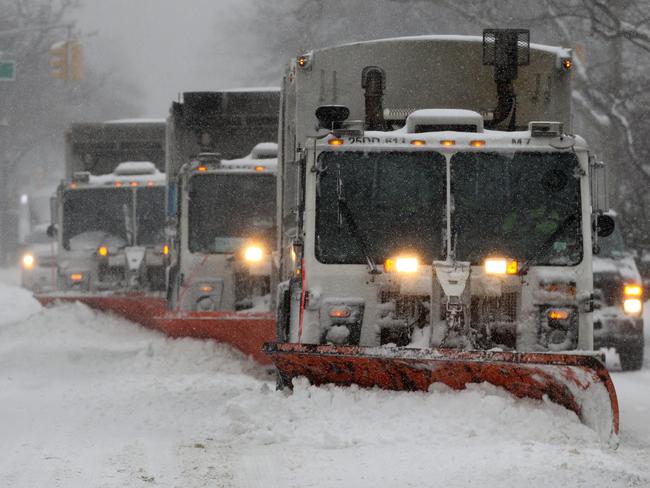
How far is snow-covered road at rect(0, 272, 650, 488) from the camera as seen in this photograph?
7316 mm

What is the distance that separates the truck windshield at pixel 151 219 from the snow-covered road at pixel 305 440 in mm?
8035

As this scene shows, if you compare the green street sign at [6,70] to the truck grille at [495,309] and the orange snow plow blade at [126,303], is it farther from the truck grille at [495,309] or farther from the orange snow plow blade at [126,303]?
the truck grille at [495,309]

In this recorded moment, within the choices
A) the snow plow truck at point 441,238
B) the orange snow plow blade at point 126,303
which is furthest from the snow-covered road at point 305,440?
the orange snow plow blade at point 126,303

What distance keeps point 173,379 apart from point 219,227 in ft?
12.2

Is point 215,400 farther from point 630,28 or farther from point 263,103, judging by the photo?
point 630,28

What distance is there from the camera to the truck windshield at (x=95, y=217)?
19.8 meters

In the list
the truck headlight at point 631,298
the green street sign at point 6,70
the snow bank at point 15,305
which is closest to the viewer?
the truck headlight at point 631,298

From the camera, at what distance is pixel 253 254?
15.6 metres

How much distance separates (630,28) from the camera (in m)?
22.8

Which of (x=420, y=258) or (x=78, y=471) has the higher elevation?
(x=420, y=258)

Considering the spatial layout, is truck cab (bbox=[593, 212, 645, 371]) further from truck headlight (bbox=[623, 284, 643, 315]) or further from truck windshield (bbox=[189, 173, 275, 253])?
truck windshield (bbox=[189, 173, 275, 253])

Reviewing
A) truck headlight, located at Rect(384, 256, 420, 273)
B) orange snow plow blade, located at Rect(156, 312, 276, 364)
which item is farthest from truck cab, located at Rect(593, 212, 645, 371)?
truck headlight, located at Rect(384, 256, 420, 273)

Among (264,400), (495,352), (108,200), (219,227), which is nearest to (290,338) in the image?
(264,400)

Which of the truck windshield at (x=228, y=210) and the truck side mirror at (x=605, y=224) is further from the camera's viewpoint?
the truck windshield at (x=228, y=210)
